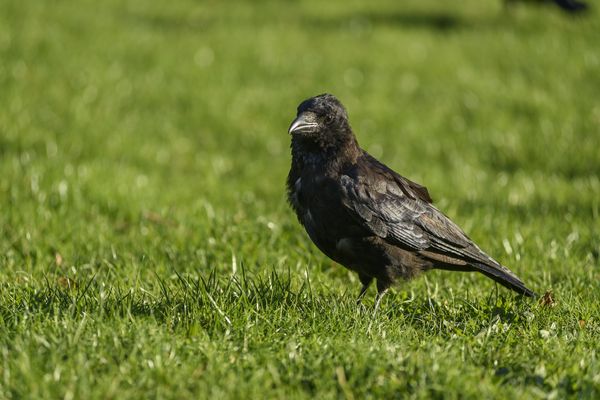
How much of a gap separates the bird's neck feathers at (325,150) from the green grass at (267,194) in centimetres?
74

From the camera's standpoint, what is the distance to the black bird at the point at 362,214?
4.67m

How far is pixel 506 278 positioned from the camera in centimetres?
477

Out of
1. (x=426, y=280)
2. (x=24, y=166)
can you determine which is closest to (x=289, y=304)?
(x=426, y=280)

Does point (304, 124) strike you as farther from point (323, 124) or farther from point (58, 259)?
point (58, 259)

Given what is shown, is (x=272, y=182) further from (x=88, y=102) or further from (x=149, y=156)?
(x=88, y=102)

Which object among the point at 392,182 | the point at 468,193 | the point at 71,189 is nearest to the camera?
the point at 392,182

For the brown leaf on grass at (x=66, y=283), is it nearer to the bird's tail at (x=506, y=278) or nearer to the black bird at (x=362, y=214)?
the black bird at (x=362, y=214)

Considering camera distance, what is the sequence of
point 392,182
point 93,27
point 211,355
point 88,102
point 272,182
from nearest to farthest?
point 211,355 < point 392,182 < point 272,182 < point 88,102 < point 93,27

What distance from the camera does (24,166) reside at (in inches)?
287

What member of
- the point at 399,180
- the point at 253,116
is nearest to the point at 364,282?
the point at 399,180

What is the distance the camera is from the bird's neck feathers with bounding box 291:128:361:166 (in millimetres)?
4812

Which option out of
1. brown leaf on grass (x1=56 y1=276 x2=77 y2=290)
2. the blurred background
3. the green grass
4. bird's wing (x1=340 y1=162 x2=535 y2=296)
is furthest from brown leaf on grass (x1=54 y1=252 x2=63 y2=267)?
bird's wing (x1=340 y1=162 x2=535 y2=296)

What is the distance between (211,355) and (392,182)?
1.81 m

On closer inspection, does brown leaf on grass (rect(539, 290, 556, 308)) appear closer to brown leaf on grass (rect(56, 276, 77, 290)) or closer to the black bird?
the black bird
